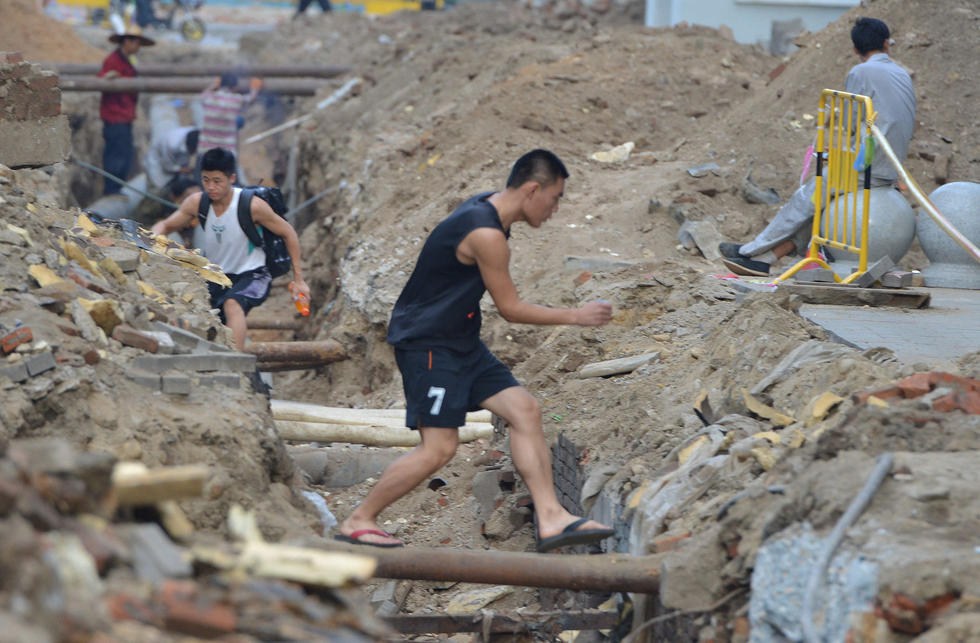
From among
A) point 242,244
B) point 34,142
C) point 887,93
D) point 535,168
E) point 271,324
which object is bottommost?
point 271,324

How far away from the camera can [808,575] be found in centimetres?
457

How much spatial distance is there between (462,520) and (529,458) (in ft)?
6.42

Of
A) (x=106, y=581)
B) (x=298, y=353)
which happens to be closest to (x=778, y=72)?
(x=298, y=353)

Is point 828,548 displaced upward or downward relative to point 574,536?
upward

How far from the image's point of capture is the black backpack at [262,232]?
8438 mm

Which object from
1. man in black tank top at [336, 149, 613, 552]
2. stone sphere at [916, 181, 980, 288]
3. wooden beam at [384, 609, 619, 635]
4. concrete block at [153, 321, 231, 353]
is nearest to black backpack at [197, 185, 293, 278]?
concrete block at [153, 321, 231, 353]

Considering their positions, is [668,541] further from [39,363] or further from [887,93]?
[887,93]

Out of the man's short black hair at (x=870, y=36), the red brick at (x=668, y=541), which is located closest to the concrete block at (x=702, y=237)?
the man's short black hair at (x=870, y=36)

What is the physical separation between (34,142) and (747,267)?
4.83 m

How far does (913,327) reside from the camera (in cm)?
777

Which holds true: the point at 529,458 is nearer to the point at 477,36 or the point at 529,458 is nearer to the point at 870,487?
the point at 870,487

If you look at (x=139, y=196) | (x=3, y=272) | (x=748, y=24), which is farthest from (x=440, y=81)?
(x=3, y=272)

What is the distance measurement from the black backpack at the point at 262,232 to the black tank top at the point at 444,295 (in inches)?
105

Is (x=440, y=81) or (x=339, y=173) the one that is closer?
(x=339, y=173)
